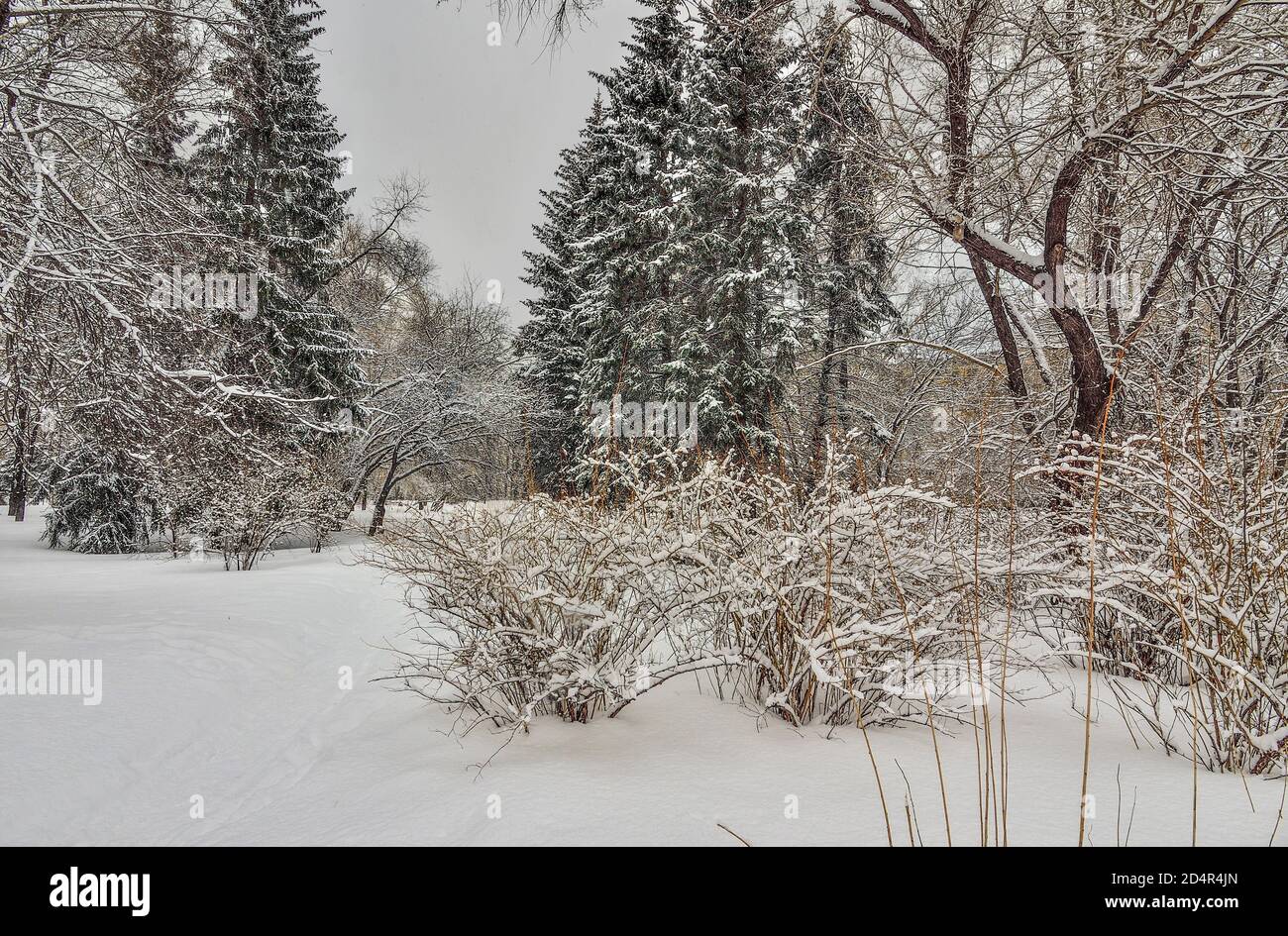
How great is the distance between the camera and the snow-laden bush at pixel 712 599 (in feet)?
9.28

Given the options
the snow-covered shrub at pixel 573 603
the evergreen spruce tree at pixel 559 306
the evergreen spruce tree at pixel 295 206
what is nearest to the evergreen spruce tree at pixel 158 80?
the snow-covered shrub at pixel 573 603

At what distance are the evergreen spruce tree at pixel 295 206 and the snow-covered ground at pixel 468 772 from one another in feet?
35.6

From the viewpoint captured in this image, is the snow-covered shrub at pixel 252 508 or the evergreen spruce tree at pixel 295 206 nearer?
the snow-covered shrub at pixel 252 508

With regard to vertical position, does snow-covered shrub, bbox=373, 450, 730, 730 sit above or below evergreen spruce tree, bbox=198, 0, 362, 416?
below

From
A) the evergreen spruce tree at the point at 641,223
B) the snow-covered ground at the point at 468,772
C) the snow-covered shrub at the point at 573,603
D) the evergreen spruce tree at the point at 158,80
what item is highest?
the evergreen spruce tree at the point at 641,223

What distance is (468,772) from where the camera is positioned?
2650 mm

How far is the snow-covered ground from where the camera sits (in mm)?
2049

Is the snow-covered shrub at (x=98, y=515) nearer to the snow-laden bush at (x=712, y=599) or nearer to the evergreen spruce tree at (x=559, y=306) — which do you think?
the evergreen spruce tree at (x=559, y=306)

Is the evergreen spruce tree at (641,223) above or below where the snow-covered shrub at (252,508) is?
above

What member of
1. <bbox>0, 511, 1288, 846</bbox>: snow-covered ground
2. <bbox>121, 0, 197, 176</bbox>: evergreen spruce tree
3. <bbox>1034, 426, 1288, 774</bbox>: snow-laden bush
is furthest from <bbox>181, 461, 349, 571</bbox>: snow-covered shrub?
<bbox>1034, 426, 1288, 774</bbox>: snow-laden bush

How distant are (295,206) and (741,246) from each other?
11110 millimetres

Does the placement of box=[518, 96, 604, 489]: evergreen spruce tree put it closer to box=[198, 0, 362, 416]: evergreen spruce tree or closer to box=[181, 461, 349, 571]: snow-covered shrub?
box=[198, 0, 362, 416]: evergreen spruce tree

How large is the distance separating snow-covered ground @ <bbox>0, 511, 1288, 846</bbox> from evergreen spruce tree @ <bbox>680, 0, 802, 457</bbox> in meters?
10.6

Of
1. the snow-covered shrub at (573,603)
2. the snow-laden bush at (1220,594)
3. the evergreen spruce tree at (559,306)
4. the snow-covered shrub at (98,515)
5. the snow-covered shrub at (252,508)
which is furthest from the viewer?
the evergreen spruce tree at (559,306)
